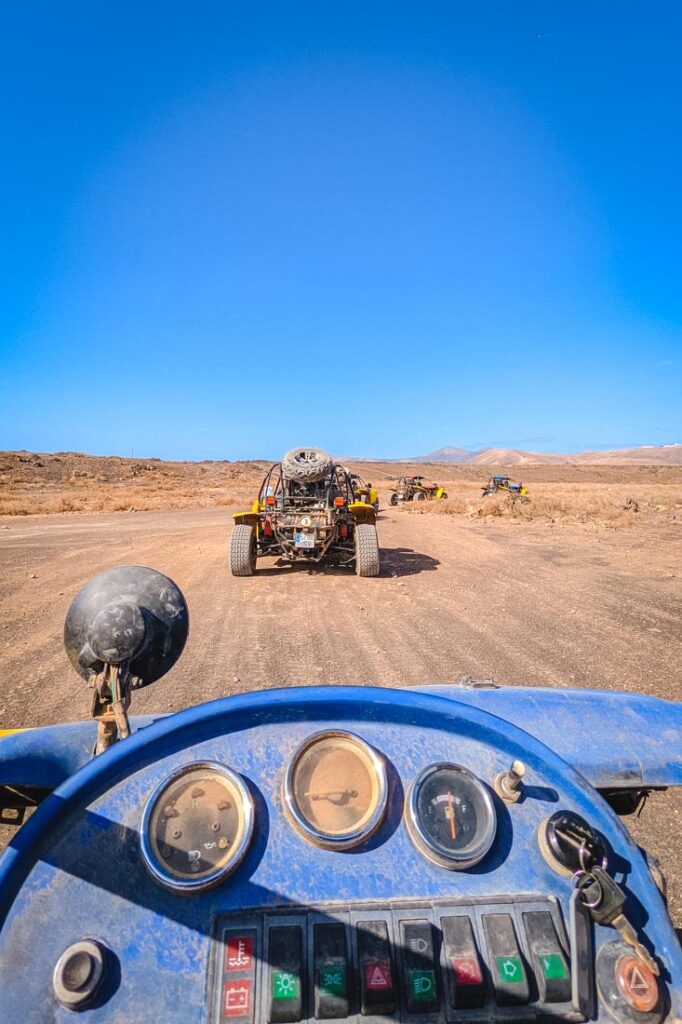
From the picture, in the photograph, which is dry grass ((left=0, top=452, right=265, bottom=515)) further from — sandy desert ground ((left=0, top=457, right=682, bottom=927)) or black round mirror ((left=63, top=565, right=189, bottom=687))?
black round mirror ((left=63, top=565, right=189, bottom=687))

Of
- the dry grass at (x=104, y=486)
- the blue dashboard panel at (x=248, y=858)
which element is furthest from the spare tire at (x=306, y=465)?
the dry grass at (x=104, y=486)

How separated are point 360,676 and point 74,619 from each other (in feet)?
10.1

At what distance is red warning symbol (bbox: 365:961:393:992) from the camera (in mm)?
949

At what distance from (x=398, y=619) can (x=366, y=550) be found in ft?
6.78

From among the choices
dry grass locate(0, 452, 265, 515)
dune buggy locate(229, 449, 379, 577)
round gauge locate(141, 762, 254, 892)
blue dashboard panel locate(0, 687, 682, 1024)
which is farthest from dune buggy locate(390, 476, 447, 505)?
round gauge locate(141, 762, 254, 892)

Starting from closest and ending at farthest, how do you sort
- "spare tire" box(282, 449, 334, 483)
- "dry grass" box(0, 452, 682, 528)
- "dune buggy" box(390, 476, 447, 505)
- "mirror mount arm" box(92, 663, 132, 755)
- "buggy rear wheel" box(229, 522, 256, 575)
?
"mirror mount arm" box(92, 663, 132, 755), "buggy rear wheel" box(229, 522, 256, 575), "spare tire" box(282, 449, 334, 483), "dry grass" box(0, 452, 682, 528), "dune buggy" box(390, 476, 447, 505)

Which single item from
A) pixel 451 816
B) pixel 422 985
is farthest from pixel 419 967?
pixel 451 816

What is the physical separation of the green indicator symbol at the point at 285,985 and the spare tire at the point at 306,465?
851cm

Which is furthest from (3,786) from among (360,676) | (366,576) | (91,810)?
(366,576)

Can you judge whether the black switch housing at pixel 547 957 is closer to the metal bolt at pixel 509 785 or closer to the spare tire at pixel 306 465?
the metal bolt at pixel 509 785

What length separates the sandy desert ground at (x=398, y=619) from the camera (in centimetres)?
421

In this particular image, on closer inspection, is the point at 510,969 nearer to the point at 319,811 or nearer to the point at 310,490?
the point at 319,811

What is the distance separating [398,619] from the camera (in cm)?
610

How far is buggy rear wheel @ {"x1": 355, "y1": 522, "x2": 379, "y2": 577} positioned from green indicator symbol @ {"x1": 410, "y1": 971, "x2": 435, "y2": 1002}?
702 cm
